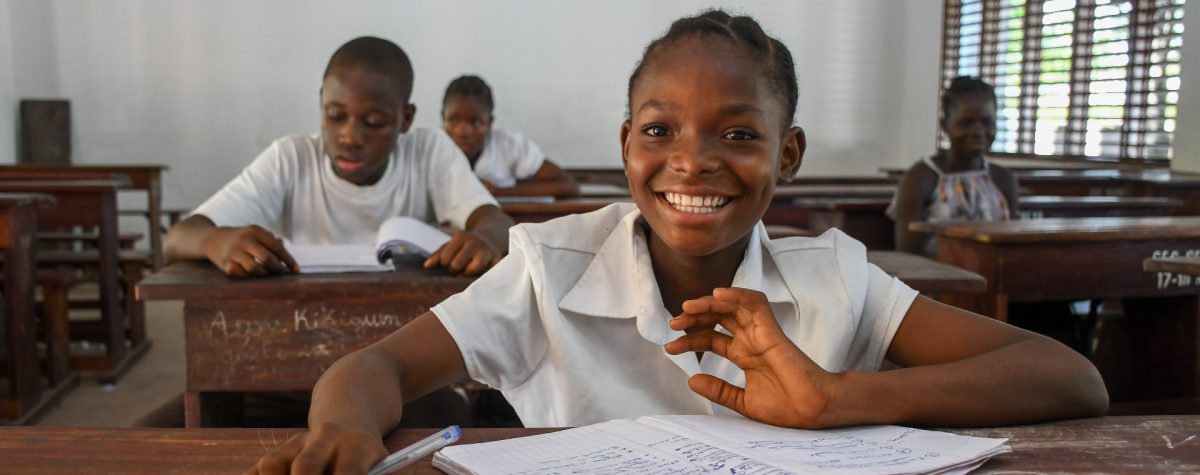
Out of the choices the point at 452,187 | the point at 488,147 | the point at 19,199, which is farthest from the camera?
the point at 488,147

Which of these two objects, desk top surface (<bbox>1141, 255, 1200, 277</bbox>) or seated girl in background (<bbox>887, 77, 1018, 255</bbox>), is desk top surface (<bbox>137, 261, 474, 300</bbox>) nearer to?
desk top surface (<bbox>1141, 255, 1200, 277</bbox>)

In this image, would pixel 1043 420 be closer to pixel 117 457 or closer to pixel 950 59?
pixel 117 457

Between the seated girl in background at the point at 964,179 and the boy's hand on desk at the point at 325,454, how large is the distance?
2.88 metres

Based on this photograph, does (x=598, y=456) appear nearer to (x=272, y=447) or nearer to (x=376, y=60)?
(x=272, y=447)

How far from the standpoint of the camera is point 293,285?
5.47 ft

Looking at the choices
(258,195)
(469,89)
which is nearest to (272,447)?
(258,195)

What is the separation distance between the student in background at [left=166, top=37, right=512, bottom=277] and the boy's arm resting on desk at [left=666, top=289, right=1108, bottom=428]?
1056 mm

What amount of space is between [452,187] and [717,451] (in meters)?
1.53

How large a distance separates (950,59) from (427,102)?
3.86 metres

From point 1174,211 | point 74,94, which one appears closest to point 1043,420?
point 1174,211

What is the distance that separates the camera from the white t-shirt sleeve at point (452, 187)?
2135 mm

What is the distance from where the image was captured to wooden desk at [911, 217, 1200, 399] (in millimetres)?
2391

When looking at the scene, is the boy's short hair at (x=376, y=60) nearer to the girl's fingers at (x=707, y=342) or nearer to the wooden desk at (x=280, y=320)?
the wooden desk at (x=280, y=320)

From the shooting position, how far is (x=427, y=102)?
280 inches
